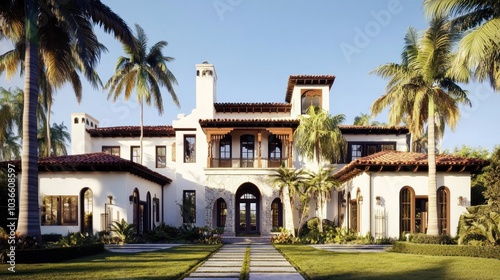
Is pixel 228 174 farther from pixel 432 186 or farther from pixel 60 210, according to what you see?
pixel 432 186

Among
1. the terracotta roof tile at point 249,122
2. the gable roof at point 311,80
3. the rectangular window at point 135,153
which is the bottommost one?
the rectangular window at point 135,153

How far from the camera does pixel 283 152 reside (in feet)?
96.3

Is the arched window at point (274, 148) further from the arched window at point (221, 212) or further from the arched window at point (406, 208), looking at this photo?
the arched window at point (406, 208)

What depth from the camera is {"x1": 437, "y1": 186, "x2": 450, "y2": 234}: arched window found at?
21156 mm

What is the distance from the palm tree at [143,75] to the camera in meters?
30.8

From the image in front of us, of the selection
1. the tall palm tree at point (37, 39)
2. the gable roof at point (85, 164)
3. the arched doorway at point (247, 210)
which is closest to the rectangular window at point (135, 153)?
the arched doorway at point (247, 210)

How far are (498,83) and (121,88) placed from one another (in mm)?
24238

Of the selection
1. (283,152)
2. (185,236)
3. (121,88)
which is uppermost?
(121,88)

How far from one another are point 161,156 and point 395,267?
22.2m

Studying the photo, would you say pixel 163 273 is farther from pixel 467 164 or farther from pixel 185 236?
pixel 467 164

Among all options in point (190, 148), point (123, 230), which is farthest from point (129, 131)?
point (123, 230)

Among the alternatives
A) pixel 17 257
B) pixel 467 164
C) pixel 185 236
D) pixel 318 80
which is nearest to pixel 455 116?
pixel 467 164

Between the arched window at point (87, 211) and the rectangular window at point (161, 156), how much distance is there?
9.45 metres

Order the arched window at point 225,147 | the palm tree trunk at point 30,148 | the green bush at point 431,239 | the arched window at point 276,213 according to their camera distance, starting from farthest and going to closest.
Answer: the arched window at point 225,147
the arched window at point 276,213
the green bush at point 431,239
the palm tree trunk at point 30,148
